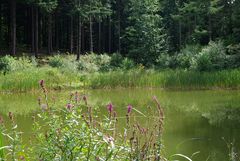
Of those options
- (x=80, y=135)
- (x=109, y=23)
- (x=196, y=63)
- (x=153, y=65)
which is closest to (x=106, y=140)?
(x=80, y=135)

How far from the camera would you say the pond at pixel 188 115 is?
823 centimetres

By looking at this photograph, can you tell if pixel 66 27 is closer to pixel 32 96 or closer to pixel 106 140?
pixel 32 96

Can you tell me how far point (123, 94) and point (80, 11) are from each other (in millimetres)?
16110

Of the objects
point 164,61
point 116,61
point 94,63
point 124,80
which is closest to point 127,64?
point 116,61

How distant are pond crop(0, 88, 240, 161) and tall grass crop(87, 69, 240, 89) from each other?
2.28 ft

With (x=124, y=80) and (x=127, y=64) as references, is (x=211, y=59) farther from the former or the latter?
(x=127, y=64)

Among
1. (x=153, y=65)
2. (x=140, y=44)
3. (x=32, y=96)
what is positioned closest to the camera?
(x=32, y=96)

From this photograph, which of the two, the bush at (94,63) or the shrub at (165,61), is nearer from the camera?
the bush at (94,63)

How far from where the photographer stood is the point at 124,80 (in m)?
23.1

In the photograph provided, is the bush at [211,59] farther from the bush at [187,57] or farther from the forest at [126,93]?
the bush at [187,57]

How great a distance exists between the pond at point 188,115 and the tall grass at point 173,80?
2.28 feet

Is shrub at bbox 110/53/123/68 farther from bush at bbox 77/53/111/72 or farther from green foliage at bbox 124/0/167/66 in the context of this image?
green foliage at bbox 124/0/167/66

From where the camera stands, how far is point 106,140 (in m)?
3.52

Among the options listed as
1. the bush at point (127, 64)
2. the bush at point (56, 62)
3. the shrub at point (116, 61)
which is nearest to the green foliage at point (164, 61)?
the bush at point (127, 64)
